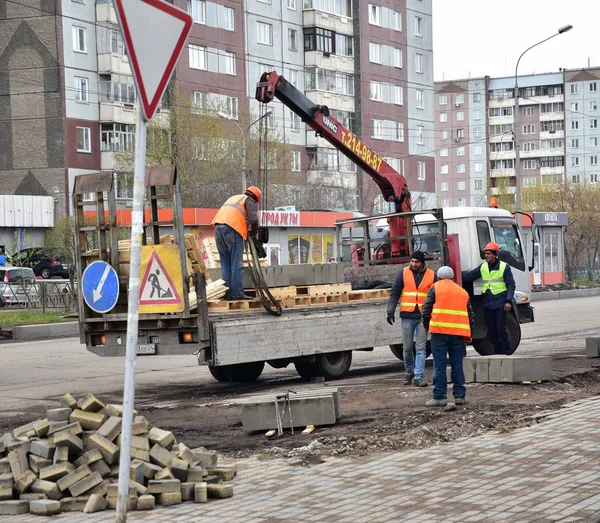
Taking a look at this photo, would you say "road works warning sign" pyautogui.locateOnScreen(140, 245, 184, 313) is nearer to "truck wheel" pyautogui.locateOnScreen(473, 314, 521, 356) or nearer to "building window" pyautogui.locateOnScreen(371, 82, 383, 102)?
"truck wheel" pyautogui.locateOnScreen(473, 314, 521, 356)

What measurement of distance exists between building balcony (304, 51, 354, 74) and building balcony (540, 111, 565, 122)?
6816cm

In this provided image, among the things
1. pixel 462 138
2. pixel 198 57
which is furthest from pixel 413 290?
pixel 462 138

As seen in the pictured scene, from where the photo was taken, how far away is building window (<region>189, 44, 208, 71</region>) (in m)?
60.0

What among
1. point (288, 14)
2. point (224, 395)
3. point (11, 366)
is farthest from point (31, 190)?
point (224, 395)

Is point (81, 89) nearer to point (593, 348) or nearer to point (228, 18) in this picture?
point (228, 18)

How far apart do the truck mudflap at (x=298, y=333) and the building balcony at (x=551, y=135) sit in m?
123

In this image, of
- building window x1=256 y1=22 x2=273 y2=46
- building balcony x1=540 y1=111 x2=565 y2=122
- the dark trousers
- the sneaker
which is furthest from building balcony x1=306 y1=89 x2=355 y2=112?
building balcony x1=540 y1=111 x2=565 y2=122

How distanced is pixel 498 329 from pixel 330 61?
A: 55.1 m

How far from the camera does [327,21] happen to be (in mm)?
69062

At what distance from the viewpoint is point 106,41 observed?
57.4 m

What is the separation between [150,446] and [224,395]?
20.6 ft

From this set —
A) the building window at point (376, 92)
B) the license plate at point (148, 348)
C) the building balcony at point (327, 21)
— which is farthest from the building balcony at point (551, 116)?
the license plate at point (148, 348)

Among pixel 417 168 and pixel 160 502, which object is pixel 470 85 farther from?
pixel 160 502

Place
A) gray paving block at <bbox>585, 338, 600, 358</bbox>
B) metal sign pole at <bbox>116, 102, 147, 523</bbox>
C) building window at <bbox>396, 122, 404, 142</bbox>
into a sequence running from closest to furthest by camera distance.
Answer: metal sign pole at <bbox>116, 102, 147, 523</bbox>, gray paving block at <bbox>585, 338, 600, 358</bbox>, building window at <bbox>396, 122, 404, 142</bbox>
